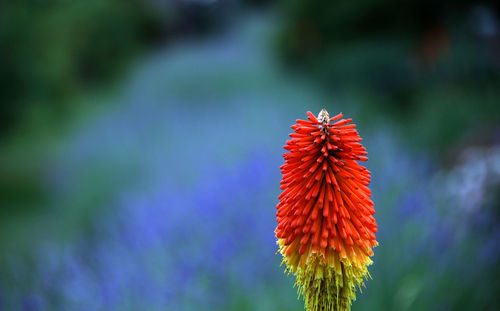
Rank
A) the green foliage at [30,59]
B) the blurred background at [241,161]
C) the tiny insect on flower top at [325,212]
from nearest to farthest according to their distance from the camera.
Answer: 1. the tiny insect on flower top at [325,212]
2. the blurred background at [241,161]
3. the green foliage at [30,59]

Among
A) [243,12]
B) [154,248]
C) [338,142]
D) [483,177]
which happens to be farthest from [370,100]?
[243,12]

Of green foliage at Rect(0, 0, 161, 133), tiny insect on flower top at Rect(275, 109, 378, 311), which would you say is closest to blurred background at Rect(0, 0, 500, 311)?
green foliage at Rect(0, 0, 161, 133)

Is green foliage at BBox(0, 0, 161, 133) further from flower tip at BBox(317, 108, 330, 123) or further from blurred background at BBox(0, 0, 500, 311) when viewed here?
flower tip at BBox(317, 108, 330, 123)

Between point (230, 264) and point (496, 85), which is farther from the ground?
point (496, 85)

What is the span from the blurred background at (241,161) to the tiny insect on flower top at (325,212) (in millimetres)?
1567

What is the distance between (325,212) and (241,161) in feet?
15.1

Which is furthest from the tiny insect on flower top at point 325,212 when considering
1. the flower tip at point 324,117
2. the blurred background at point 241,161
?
the blurred background at point 241,161

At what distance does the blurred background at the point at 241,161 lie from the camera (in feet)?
9.07

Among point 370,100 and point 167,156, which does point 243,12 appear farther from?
point 167,156

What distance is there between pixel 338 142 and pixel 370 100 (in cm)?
822

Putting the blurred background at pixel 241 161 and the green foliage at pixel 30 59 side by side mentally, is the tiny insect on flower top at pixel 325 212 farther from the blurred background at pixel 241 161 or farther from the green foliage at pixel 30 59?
the green foliage at pixel 30 59

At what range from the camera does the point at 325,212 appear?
0.45 metres

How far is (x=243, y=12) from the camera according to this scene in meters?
22.0

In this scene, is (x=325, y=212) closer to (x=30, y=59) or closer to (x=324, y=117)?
(x=324, y=117)
